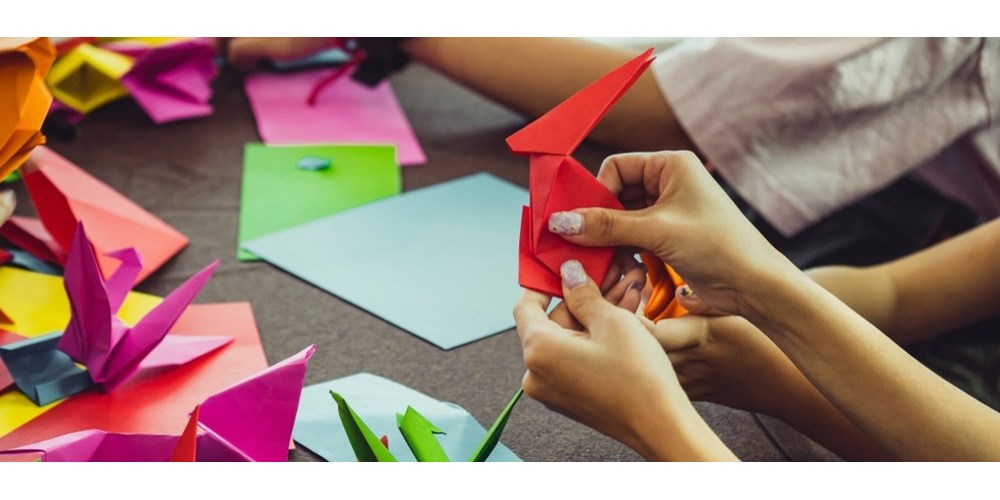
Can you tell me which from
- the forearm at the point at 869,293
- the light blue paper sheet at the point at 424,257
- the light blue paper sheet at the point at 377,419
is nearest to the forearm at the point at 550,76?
the light blue paper sheet at the point at 424,257

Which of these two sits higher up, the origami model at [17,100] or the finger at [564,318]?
the origami model at [17,100]

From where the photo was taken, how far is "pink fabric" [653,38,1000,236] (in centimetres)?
103

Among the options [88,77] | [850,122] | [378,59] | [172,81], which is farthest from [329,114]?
[850,122]

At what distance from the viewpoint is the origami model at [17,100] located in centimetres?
72

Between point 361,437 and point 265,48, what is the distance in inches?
36.1

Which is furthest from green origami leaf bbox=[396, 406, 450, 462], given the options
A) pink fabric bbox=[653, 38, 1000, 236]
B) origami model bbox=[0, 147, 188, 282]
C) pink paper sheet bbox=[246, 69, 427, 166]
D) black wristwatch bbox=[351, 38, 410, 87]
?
black wristwatch bbox=[351, 38, 410, 87]

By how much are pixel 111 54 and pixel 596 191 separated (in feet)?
2.99

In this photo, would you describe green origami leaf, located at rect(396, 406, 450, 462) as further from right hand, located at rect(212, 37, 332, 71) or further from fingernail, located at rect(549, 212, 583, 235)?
right hand, located at rect(212, 37, 332, 71)

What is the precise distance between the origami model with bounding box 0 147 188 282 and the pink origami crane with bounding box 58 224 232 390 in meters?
0.14

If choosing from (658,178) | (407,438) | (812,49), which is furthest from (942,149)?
(407,438)

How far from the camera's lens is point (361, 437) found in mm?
680

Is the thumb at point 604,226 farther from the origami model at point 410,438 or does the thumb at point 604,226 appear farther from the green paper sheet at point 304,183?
the green paper sheet at point 304,183

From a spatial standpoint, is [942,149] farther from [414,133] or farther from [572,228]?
[414,133]
